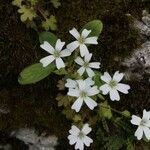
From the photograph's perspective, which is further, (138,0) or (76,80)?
(138,0)

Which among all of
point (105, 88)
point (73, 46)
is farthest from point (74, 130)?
point (73, 46)

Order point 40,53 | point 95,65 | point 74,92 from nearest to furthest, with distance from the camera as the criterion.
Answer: point 74,92 < point 95,65 < point 40,53

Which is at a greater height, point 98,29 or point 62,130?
point 98,29

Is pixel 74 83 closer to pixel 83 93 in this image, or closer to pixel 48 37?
pixel 83 93

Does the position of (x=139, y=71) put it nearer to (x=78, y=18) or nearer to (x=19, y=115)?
(x=78, y=18)

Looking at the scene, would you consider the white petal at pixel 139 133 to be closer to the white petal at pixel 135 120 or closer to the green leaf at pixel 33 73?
the white petal at pixel 135 120

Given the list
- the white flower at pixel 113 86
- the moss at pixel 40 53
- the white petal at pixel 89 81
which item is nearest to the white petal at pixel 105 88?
the white flower at pixel 113 86

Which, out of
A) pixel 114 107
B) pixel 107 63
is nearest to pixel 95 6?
pixel 107 63

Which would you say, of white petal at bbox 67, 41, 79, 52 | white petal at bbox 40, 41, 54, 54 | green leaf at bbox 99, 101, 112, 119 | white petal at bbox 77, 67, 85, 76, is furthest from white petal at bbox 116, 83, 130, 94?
white petal at bbox 40, 41, 54, 54
